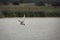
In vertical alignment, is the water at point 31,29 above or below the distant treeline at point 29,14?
below

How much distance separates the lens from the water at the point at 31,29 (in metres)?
1.77

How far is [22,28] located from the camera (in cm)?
179

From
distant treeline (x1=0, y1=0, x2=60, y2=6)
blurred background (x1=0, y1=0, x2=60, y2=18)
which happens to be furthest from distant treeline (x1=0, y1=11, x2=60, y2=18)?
distant treeline (x1=0, y1=0, x2=60, y2=6)

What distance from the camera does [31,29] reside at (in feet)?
5.95

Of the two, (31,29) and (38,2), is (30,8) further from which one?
(31,29)

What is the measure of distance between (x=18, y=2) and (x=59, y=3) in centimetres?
57

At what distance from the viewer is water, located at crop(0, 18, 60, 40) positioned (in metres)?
1.77

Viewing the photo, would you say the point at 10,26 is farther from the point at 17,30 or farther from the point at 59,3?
the point at 59,3

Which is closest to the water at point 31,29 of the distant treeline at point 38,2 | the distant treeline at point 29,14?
the distant treeline at point 29,14

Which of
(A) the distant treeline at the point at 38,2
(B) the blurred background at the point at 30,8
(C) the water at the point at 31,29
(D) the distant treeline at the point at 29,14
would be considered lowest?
(C) the water at the point at 31,29

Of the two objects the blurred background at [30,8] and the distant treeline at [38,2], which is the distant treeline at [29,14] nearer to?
the blurred background at [30,8]

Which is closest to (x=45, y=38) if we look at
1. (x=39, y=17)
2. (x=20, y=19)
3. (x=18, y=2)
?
(x=39, y=17)

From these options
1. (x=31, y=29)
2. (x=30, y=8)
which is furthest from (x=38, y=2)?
(x=31, y=29)

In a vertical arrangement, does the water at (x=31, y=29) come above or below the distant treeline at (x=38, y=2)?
below
